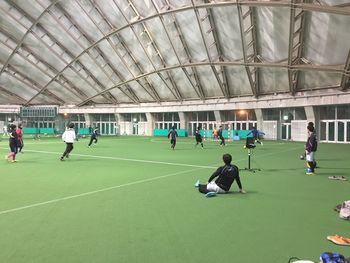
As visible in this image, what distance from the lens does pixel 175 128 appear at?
96.7 ft

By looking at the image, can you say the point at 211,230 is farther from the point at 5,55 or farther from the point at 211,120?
the point at 5,55

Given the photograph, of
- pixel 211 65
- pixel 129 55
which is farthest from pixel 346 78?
pixel 129 55

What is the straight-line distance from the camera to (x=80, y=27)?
3953 cm

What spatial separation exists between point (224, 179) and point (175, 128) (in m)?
20.8

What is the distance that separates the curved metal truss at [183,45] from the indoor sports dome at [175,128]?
161mm

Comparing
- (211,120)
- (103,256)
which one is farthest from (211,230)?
(211,120)

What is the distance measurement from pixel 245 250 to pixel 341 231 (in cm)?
218

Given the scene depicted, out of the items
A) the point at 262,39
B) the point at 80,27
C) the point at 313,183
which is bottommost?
the point at 313,183

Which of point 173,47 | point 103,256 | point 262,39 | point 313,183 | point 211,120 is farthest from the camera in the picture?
point 211,120

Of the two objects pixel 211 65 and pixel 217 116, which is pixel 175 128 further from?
pixel 217 116

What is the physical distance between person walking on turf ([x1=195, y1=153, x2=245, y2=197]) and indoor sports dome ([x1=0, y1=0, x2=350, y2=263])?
0.48 m

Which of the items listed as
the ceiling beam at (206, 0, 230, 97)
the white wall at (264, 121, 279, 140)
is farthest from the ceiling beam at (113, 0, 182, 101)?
the white wall at (264, 121, 279, 140)

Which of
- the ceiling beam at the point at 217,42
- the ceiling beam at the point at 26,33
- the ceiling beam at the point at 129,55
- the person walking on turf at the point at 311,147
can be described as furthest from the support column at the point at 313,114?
the ceiling beam at the point at 26,33

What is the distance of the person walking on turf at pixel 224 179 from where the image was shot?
8.59 m
